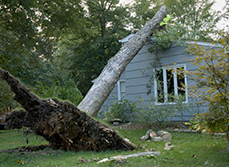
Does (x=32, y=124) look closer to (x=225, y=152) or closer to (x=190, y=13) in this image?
(x=225, y=152)

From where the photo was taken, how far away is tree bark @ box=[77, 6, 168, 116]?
620 cm

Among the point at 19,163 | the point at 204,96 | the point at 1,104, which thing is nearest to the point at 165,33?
the point at 204,96

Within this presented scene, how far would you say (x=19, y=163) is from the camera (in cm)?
418

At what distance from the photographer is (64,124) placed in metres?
4.50

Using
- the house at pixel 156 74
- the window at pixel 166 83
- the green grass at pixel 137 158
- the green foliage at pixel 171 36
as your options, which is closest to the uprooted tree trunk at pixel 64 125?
the green grass at pixel 137 158

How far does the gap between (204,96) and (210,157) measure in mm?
1122

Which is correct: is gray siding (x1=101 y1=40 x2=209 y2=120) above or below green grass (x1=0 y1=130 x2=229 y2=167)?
above

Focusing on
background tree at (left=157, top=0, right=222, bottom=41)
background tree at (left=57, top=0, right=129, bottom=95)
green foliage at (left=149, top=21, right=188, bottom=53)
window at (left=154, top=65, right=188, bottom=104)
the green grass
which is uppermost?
background tree at (left=157, top=0, right=222, bottom=41)

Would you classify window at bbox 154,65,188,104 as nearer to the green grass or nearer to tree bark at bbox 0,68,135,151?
the green grass

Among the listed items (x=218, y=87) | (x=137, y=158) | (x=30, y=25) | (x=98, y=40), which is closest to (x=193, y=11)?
(x=98, y=40)

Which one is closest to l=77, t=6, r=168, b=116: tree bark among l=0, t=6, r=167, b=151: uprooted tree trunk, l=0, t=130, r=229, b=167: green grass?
l=0, t=6, r=167, b=151: uprooted tree trunk

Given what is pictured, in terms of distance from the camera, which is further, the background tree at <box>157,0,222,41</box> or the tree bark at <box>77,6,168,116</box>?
the background tree at <box>157,0,222,41</box>

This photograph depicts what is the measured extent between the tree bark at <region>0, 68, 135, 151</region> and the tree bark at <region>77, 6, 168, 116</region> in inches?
49.9

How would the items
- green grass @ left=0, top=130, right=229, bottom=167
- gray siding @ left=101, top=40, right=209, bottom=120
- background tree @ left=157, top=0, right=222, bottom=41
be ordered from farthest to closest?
background tree @ left=157, top=0, right=222, bottom=41 < gray siding @ left=101, top=40, right=209, bottom=120 < green grass @ left=0, top=130, right=229, bottom=167
